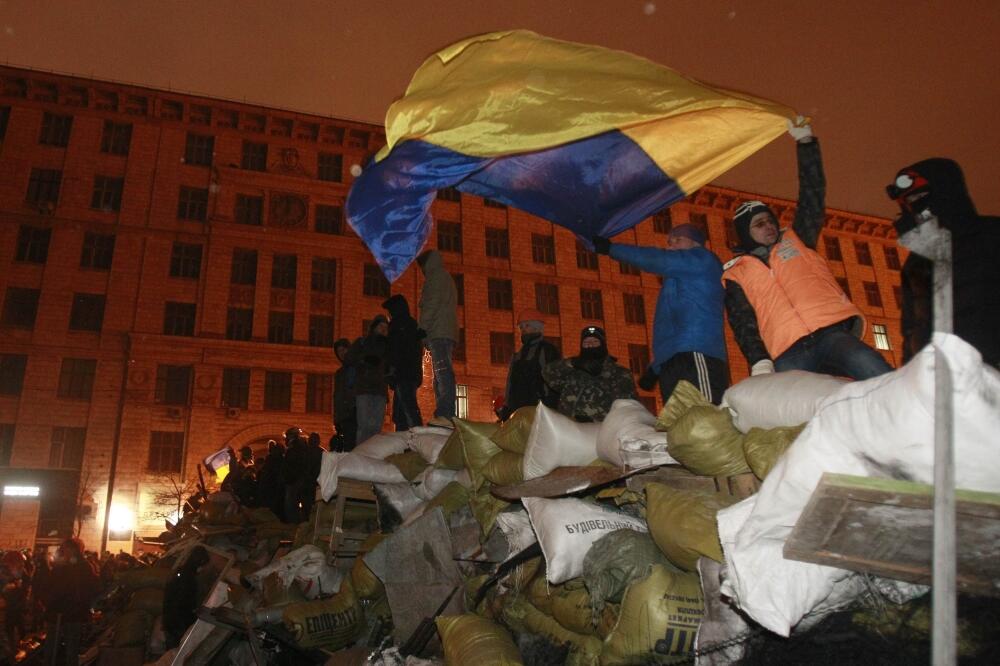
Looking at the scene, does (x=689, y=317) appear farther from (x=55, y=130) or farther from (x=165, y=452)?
(x=55, y=130)

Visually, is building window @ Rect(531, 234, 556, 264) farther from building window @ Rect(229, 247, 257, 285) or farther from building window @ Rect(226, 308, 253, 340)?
building window @ Rect(226, 308, 253, 340)

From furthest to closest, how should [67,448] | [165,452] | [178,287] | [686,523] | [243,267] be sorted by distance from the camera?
[243,267], [178,287], [165,452], [67,448], [686,523]

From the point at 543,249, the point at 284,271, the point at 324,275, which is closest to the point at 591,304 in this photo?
the point at 543,249

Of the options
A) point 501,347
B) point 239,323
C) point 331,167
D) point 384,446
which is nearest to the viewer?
point 384,446

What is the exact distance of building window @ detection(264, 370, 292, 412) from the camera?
89.4 ft

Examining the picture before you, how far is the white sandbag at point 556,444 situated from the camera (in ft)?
12.6

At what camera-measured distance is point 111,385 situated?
2612 centimetres

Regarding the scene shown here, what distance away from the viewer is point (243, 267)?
28922 mm

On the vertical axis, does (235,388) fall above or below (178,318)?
below

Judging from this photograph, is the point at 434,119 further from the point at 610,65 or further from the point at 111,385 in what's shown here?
the point at 111,385

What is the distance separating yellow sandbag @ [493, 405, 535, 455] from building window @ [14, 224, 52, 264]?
1143 inches

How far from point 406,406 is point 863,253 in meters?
40.4

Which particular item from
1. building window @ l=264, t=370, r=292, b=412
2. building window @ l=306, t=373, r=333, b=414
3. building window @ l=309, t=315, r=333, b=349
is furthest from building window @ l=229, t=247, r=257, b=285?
building window @ l=306, t=373, r=333, b=414

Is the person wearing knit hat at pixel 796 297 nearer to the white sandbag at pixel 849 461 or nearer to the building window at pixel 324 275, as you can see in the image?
the white sandbag at pixel 849 461
